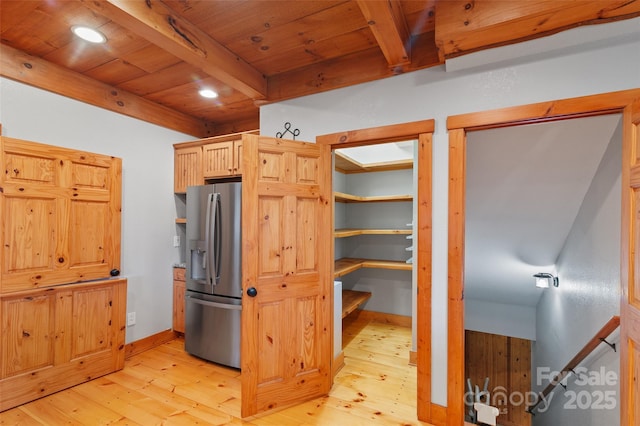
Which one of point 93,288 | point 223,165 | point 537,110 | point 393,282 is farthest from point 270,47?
point 393,282

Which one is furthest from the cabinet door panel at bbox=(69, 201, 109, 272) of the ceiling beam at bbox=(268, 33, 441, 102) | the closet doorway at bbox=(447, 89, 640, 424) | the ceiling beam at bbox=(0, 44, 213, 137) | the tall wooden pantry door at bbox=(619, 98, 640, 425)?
the tall wooden pantry door at bbox=(619, 98, 640, 425)

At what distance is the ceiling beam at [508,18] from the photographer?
56.4 inches

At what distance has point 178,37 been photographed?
1778mm

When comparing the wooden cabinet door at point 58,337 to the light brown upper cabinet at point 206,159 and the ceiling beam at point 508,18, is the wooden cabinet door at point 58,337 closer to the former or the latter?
the light brown upper cabinet at point 206,159

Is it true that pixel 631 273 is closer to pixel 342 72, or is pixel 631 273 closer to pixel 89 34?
pixel 342 72

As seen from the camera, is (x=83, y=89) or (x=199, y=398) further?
(x=83, y=89)

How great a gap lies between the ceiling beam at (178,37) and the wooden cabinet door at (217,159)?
0.89 meters

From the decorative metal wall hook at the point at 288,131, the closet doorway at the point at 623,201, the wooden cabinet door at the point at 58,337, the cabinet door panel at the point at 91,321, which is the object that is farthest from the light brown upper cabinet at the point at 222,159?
the closet doorway at the point at 623,201

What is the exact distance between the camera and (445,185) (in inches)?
76.8

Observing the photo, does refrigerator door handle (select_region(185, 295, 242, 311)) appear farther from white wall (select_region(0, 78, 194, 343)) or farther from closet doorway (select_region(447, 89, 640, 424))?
closet doorway (select_region(447, 89, 640, 424))

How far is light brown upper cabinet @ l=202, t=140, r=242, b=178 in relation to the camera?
313cm

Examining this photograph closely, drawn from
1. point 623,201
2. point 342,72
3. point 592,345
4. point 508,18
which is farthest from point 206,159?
point 592,345

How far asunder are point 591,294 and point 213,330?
3.47 m

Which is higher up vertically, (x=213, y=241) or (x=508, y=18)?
(x=508, y=18)
